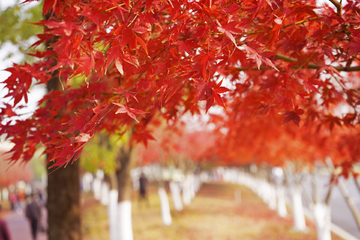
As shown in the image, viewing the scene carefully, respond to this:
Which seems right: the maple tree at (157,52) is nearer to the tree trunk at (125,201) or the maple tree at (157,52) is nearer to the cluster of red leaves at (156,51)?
the cluster of red leaves at (156,51)

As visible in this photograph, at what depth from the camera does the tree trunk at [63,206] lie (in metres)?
3.67

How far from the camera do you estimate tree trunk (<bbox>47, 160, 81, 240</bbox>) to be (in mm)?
3666

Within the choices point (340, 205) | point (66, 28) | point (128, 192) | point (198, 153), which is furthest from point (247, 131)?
point (198, 153)

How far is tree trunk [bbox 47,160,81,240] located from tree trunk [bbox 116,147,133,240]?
146 inches

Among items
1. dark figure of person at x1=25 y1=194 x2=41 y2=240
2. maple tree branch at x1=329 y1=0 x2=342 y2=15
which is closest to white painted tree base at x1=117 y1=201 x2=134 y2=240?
dark figure of person at x1=25 y1=194 x2=41 y2=240

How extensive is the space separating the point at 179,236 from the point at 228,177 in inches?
1944

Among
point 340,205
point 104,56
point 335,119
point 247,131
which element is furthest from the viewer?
point 340,205

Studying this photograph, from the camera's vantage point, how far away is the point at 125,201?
294 inches

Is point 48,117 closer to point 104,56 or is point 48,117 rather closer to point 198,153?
point 104,56

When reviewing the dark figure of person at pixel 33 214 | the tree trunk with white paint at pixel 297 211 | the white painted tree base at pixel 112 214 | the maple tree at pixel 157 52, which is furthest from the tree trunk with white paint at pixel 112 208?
the maple tree at pixel 157 52

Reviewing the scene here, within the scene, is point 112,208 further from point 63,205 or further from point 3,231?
point 63,205

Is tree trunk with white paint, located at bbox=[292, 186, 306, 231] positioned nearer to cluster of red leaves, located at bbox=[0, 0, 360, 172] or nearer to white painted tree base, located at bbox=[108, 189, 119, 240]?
white painted tree base, located at bbox=[108, 189, 119, 240]

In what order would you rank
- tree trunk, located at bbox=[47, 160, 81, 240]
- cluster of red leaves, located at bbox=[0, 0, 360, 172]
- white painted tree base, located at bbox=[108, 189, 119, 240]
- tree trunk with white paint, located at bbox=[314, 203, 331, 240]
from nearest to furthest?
cluster of red leaves, located at bbox=[0, 0, 360, 172] → tree trunk, located at bbox=[47, 160, 81, 240] → tree trunk with white paint, located at bbox=[314, 203, 331, 240] → white painted tree base, located at bbox=[108, 189, 119, 240]

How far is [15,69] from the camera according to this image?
2.10 m
